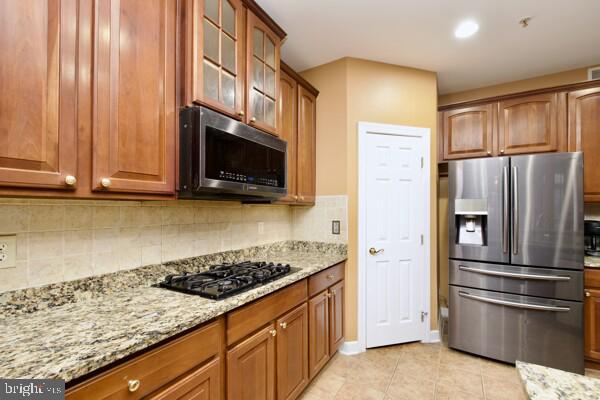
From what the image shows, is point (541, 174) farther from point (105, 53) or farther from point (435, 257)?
point (105, 53)

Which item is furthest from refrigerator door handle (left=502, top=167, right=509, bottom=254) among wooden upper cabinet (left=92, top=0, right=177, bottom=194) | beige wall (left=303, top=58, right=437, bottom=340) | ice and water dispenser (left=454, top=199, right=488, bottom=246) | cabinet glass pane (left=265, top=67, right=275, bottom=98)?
wooden upper cabinet (left=92, top=0, right=177, bottom=194)

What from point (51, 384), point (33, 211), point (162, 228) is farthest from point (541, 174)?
point (33, 211)

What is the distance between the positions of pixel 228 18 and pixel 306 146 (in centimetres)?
125

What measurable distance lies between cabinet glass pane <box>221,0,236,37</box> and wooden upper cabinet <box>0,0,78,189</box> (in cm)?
73

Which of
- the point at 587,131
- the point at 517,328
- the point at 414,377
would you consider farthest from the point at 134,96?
the point at 587,131

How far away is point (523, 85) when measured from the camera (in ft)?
10.1

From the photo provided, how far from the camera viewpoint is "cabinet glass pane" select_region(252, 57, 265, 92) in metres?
1.76

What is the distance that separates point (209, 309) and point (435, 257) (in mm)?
2356

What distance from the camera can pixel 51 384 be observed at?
69cm

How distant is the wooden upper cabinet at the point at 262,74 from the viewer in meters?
1.70

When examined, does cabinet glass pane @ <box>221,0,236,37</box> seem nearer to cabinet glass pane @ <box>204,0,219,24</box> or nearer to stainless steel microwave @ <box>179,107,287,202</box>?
cabinet glass pane @ <box>204,0,219,24</box>

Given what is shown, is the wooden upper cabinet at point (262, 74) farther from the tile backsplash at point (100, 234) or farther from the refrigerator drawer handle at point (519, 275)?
the refrigerator drawer handle at point (519, 275)

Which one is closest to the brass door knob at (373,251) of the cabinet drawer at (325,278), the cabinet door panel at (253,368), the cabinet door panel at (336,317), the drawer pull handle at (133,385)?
the cabinet drawer at (325,278)

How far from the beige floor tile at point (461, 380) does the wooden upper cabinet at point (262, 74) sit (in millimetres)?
2268
